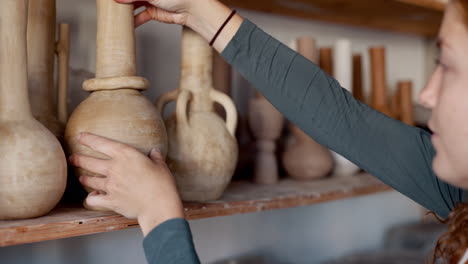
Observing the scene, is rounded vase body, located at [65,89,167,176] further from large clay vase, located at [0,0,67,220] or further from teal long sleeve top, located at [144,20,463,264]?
teal long sleeve top, located at [144,20,463,264]

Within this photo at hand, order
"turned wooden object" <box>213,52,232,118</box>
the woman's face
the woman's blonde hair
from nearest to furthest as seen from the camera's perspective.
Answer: the woman's face, the woman's blonde hair, "turned wooden object" <box>213,52,232,118</box>

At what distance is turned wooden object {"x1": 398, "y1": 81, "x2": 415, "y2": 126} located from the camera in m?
1.37

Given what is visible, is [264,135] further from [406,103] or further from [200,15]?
[406,103]

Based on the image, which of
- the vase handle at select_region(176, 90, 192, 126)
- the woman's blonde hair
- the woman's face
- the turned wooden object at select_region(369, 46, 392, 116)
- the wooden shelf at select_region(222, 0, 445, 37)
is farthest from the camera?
the turned wooden object at select_region(369, 46, 392, 116)

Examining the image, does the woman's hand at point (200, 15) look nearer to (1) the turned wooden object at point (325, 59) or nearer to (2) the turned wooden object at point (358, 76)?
(1) the turned wooden object at point (325, 59)

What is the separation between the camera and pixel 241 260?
46.3 inches

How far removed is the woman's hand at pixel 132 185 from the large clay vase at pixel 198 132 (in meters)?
0.14

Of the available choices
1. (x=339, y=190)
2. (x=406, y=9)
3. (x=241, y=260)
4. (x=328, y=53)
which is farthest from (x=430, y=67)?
(x=241, y=260)

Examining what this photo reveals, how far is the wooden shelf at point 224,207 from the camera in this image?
1.96ft

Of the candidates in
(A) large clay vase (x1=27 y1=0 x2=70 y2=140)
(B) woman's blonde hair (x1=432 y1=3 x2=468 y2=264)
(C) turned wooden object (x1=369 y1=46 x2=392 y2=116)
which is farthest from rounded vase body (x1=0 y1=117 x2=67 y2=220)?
(C) turned wooden object (x1=369 y1=46 x2=392 y2=116)

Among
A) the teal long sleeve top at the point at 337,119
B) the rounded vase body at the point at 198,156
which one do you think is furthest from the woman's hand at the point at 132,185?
the teal long sleeve top at the point at 337,119

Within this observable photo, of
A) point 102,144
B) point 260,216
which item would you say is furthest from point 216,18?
point 260,216

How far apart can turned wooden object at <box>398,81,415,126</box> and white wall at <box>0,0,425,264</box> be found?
0.15m

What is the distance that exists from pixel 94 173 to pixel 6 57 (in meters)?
0.20
